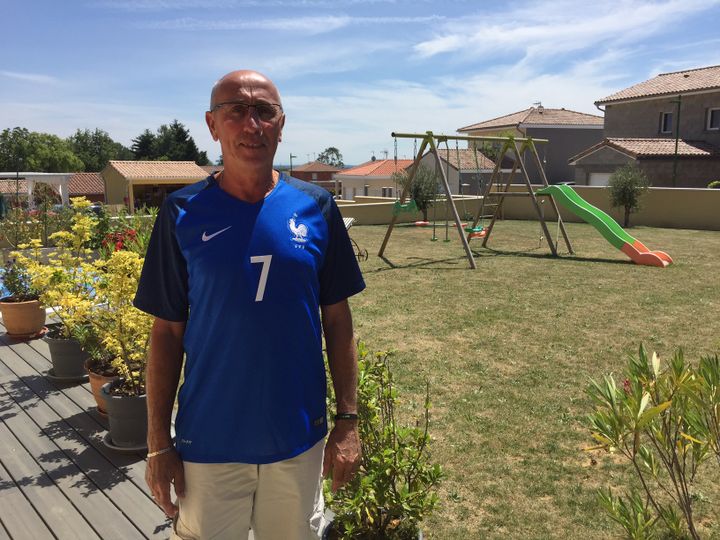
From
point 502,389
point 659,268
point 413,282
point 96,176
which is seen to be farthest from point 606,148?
point 96,176

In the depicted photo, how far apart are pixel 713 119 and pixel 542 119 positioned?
15.4 meters

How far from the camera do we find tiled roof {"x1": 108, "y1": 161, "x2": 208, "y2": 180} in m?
42.8

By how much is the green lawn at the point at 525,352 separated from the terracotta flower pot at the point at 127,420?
6.32 feet

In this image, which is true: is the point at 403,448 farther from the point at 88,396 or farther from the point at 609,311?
the point at 609,311

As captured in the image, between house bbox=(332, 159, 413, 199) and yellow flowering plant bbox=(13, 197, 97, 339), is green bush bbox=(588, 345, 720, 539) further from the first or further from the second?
house bbox=(332, 159, 413, 199)

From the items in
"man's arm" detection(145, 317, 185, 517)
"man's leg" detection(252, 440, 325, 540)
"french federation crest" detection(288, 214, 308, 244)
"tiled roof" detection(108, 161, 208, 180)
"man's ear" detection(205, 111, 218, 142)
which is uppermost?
"tiled roof" detection(108, 161, 208, 180)

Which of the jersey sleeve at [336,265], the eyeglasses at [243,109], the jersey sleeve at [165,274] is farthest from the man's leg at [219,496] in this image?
the eyeglasses at [243,109]

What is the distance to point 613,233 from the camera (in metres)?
13.1

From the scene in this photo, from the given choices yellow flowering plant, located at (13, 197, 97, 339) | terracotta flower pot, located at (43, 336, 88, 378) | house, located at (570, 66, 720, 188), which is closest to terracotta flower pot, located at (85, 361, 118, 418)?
yellow flowering plant, located at (13, 197, 97, 339)

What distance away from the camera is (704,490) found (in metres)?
3.53

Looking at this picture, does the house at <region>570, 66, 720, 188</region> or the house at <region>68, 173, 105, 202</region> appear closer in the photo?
the house at <region>570, 66, 720, 188</region>

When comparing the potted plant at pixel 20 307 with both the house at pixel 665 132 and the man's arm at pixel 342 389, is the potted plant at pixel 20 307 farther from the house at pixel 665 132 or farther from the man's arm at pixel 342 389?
the house at pixel 665 132

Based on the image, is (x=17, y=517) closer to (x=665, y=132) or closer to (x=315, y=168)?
(x=665, y=132)

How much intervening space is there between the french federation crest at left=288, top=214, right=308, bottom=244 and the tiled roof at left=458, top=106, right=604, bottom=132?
135 ft
